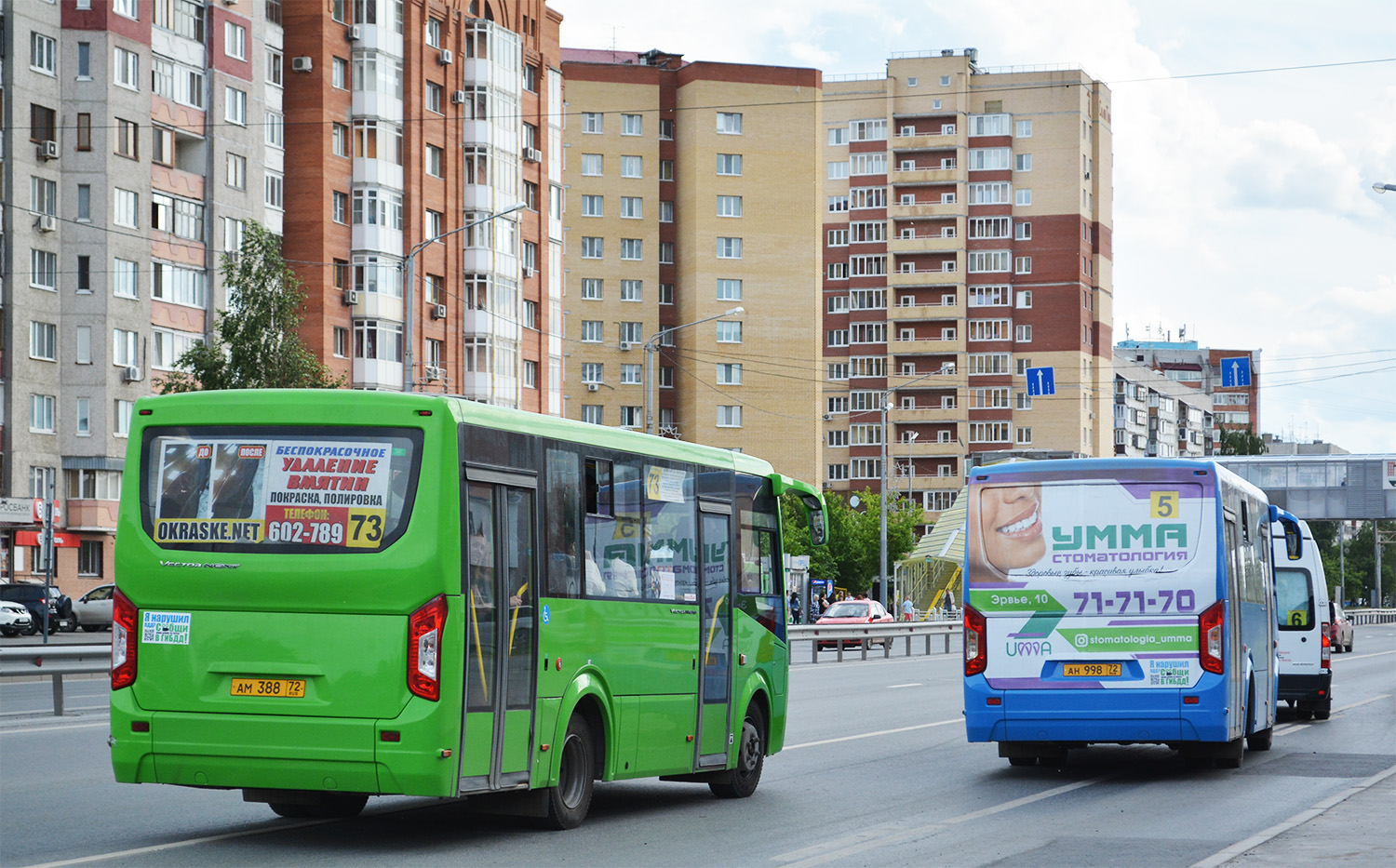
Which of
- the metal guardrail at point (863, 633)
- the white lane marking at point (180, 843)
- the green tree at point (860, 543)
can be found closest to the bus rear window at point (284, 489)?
the white lane marking at point (180, 843)

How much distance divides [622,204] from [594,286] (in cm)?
498

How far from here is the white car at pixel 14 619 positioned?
51.9 metres

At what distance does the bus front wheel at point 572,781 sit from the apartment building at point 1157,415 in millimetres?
134982

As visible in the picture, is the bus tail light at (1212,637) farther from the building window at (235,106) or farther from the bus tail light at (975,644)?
the building window at (235,106)

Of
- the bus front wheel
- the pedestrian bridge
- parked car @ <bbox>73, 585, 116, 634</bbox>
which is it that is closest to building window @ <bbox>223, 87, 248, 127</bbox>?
parked car @ <bbox>73, 585, 116, 634</bbox>

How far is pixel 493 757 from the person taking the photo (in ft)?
35.7

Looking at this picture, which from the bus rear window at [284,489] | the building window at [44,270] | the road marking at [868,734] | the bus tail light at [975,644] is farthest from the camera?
the building window at [44,270]

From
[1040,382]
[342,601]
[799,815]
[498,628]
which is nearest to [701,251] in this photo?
[1040,382]

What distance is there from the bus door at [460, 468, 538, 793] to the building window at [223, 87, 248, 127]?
191ft

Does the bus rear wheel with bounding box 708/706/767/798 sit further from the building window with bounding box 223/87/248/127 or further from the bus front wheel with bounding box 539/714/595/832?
the building window with bounding box 223/87/248/127

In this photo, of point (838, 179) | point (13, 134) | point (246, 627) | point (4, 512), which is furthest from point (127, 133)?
point (838, 179)

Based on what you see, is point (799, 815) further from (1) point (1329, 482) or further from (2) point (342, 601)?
(1) point (1329, 482)

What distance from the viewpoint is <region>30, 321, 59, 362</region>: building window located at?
61.2 m

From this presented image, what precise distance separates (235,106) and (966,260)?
71.9 metres
